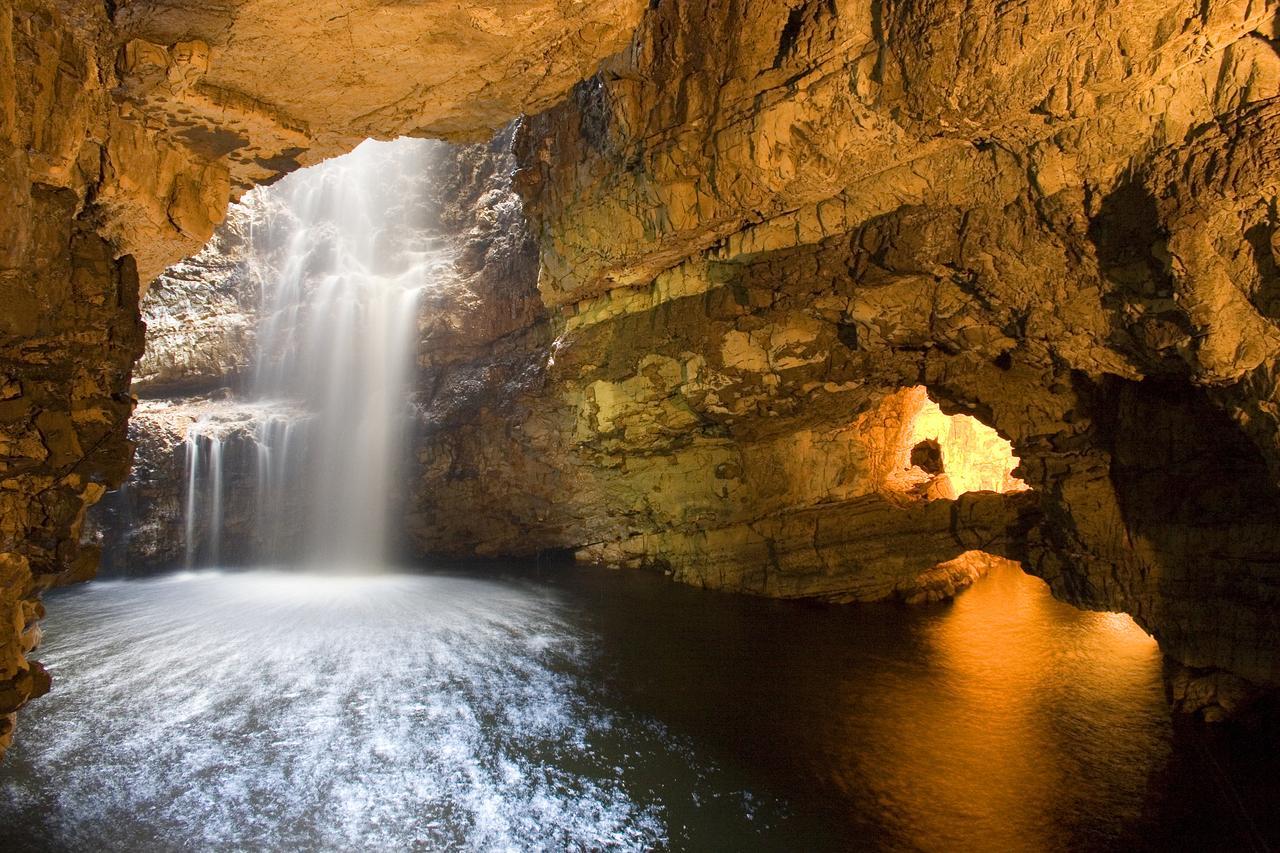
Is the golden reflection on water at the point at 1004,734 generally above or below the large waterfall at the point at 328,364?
below

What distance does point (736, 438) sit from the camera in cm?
1416

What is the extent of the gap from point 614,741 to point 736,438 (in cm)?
797

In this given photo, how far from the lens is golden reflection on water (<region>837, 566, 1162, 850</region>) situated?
A: 19.8ft

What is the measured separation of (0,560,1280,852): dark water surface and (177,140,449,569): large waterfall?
22.6ft

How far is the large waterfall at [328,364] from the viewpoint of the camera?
19281mm

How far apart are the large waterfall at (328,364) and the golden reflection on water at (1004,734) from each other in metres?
15.4

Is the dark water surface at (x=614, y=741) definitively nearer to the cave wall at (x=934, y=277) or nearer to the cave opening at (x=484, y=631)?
the cave opening at (x=484, y=631)

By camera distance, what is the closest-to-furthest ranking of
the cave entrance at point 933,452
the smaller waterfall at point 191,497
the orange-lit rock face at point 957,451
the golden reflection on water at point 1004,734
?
the golden reflection on water at point 1004,734
the cave entrance at point 933,452
the orange-lit rock face at point 957,451
the smaller waterfall at point 191,497

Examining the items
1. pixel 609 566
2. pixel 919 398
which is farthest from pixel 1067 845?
pixel 609 566

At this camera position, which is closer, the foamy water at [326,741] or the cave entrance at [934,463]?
the foamy water at [326,741]

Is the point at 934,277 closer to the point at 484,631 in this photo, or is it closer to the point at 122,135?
the point at 122,135

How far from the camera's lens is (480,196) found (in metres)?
21.3

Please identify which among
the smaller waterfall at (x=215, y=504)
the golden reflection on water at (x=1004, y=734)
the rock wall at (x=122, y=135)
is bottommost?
the golden reflection on water at (x=1004, y=734)

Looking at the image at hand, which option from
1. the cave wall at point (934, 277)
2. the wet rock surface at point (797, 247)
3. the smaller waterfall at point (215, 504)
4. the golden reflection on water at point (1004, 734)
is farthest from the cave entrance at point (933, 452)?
the smaller waterfall at point (215, 504)
